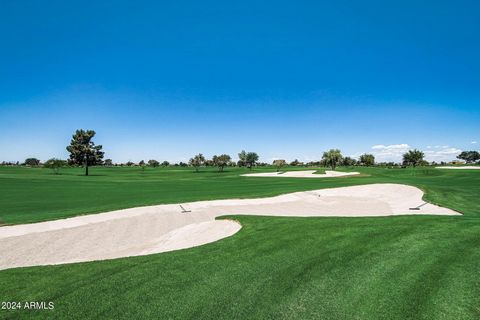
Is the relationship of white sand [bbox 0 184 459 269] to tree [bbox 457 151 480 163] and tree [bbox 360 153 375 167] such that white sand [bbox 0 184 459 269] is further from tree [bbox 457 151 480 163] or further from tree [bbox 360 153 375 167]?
tree [bbox 457 151 480 163]

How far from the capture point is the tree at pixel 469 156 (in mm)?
159475

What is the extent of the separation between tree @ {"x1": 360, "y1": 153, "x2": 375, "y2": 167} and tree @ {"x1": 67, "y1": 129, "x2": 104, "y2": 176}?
132649mm

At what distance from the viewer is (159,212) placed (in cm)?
1809

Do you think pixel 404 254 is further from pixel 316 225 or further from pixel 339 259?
pixel 316 225

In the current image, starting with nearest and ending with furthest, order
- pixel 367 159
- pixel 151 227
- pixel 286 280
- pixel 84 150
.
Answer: pixel 286 280 < pixel 151 227 < pixel 84 150 < pixel 367 159

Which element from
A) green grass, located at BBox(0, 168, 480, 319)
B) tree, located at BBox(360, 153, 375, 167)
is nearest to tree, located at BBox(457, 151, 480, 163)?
tree, located at BBox(360, 153, 375, 167)

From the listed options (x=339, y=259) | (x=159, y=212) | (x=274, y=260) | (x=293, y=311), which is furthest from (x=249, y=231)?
(x=159, y=212)

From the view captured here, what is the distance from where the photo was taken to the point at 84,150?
264 feet

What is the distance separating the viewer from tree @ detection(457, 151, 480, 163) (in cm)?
15948

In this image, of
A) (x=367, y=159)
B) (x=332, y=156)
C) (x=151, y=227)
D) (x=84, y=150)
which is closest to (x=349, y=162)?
(x=367, y=159)

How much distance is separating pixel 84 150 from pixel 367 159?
13714 cm

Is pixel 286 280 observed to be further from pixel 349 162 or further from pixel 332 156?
pixel 349 162

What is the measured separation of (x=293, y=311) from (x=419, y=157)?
108655 mm

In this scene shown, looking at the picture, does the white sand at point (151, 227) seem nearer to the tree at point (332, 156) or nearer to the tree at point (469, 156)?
the tree at point (332, 156)
